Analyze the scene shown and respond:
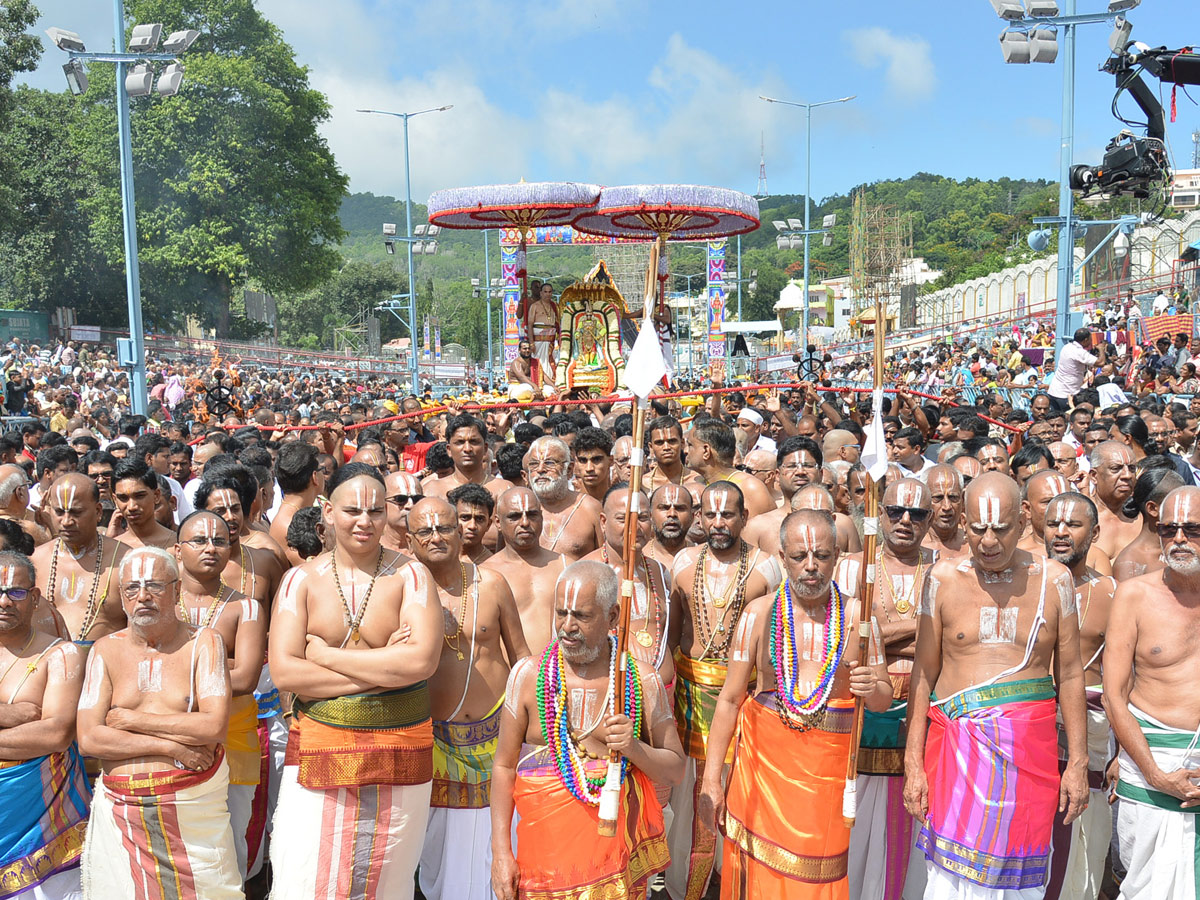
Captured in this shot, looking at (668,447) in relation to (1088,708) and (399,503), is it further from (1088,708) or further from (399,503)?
(1088,708)

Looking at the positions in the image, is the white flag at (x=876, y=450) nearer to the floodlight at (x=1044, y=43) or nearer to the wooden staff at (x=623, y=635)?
the wooden staff at (x=623, y=635)

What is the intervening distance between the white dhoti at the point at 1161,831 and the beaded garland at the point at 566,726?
191 cm

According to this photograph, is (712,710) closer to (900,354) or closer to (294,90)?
(900,354)

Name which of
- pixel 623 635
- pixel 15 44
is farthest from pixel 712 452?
pixel 15 44

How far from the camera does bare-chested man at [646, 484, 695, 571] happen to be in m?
5.35

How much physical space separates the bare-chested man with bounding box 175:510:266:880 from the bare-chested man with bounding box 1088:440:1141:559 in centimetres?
450

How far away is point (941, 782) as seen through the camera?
398 cm

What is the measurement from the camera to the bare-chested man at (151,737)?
378cm

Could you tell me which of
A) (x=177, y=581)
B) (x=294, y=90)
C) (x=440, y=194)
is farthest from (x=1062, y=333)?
(x=294, y=90)

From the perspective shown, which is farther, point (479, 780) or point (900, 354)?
point (900, 354)

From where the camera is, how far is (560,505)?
6020mm

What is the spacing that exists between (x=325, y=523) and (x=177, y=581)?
1308mm

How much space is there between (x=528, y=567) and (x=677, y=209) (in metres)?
10.8

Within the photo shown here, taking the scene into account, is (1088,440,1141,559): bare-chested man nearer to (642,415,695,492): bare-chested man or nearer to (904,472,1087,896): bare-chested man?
(904,472,1087,896): bare-chested man
